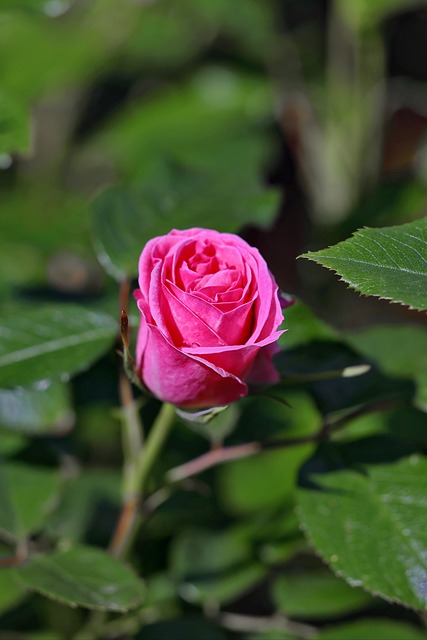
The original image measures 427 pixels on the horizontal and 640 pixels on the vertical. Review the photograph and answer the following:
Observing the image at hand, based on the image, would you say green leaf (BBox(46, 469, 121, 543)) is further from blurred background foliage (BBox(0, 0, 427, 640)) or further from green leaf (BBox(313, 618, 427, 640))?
green leaf (BBox(313, 618, 427, 640))

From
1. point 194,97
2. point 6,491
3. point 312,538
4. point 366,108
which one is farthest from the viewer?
point 194,97

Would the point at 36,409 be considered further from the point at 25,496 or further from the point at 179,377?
the point at 179,377

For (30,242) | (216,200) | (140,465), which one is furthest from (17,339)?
(30,242)

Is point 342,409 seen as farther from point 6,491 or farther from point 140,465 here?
point 6,491

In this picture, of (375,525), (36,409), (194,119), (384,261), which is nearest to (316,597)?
(375,525)

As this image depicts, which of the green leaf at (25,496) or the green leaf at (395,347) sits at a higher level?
the green leaf at (395,347)

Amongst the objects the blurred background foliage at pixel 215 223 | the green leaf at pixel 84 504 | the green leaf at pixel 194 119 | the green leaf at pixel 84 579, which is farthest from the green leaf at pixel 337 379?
the green leaf at pixel 194 119

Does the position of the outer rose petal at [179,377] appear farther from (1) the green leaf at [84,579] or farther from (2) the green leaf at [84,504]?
(2) the green leaf at [84,504]
